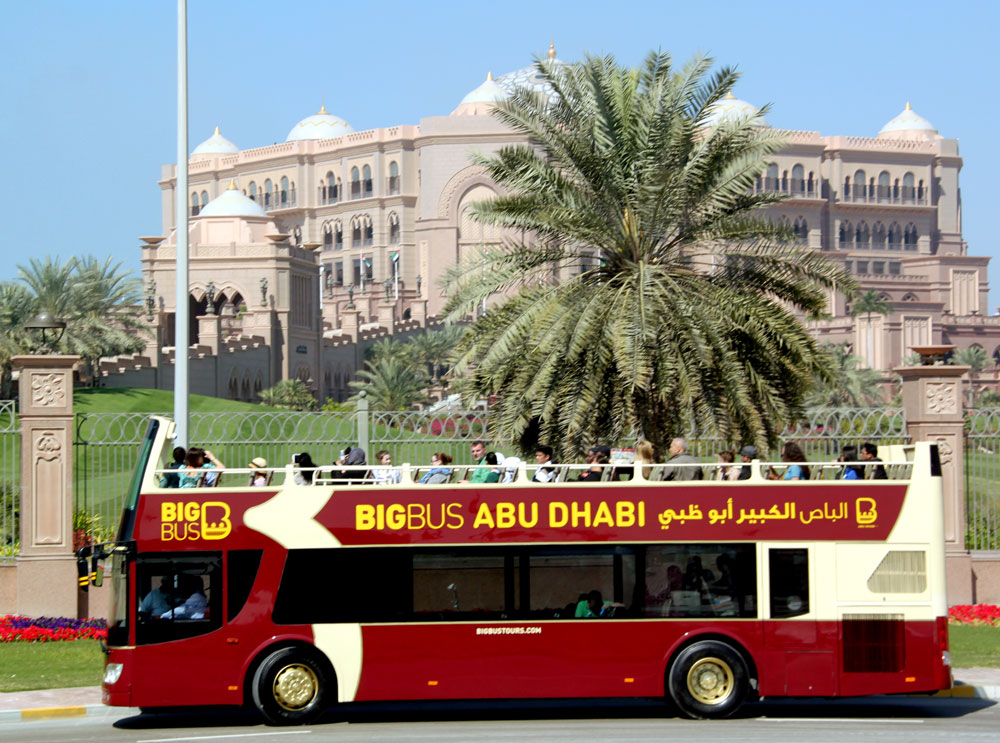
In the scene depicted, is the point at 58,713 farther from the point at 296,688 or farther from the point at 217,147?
the point at 217,147

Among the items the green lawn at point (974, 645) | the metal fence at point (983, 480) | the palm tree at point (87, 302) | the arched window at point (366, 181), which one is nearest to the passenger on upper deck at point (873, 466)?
the green lawn at point (974, 645)

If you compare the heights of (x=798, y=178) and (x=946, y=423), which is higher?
(x=798, y=178)

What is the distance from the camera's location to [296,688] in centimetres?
1320

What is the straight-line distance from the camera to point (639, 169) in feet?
65.3

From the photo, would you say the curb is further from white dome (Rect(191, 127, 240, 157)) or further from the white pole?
white dome (Rect(191, 127, 240, 157))

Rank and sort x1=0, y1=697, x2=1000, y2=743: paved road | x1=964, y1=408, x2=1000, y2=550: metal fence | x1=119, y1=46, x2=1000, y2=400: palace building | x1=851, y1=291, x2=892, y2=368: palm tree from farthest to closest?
x1=851, y1=291, x2=892, y2=368: palm tree → x1=119, y1=46, x2=1000, y2=400: palace building → x1=964, y1=408, x2=1000, y2=550: metal fence → x1=0, y1=697, x2=1000, y2=743: paved road

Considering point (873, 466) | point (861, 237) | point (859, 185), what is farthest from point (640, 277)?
point (861, 237)

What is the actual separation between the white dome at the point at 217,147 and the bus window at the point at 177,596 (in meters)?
119

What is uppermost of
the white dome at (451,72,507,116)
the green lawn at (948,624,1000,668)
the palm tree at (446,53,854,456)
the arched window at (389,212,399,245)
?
the white dome at (451,72,507,116)

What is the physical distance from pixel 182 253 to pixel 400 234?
95.1m

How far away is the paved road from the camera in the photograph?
1227cm

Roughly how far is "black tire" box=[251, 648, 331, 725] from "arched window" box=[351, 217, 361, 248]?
106 metres

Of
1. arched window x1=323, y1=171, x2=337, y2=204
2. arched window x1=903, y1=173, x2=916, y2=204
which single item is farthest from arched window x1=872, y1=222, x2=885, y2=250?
arched window x1=323, y1=171, x2=337, y2=204

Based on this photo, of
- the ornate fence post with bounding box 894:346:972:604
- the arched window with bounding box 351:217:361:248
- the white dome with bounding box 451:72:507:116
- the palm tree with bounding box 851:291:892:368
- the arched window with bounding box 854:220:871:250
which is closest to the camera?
the ornate fence post with bounding box 894:346:972:604
